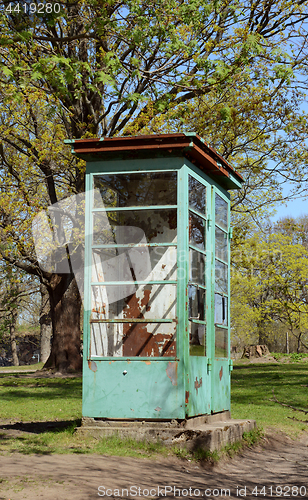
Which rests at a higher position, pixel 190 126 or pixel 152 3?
pixel 152 3

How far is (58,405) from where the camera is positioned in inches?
393

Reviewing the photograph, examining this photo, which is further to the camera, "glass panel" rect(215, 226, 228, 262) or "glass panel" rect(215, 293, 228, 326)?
"glass panel" rect(215, 226, 228, 262)

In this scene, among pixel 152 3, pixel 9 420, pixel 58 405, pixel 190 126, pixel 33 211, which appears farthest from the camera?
pixel 33 211

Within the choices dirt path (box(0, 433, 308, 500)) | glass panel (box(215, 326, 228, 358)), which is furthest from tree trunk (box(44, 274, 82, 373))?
dirt path (box(0, 433, 308, 500))

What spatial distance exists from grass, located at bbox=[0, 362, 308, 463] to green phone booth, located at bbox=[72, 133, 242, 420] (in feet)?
1.37

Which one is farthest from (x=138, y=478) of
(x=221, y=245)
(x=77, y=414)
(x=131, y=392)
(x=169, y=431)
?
(x=77, y=414)

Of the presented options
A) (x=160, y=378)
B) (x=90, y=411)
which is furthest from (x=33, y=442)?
(x=160, y=378)

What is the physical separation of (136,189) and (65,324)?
11.6 m

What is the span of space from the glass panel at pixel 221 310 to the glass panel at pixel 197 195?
1261mm

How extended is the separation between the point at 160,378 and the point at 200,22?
30.7ft

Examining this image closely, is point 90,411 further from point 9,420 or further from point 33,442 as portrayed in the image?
point 9,420

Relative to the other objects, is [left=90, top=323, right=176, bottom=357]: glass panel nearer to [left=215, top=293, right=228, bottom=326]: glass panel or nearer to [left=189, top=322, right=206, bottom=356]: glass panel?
[left=189, top=322, right=206, bottom=356]: glass panel

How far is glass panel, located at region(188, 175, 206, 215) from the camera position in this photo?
21.9ft

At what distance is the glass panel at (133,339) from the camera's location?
255 inches
